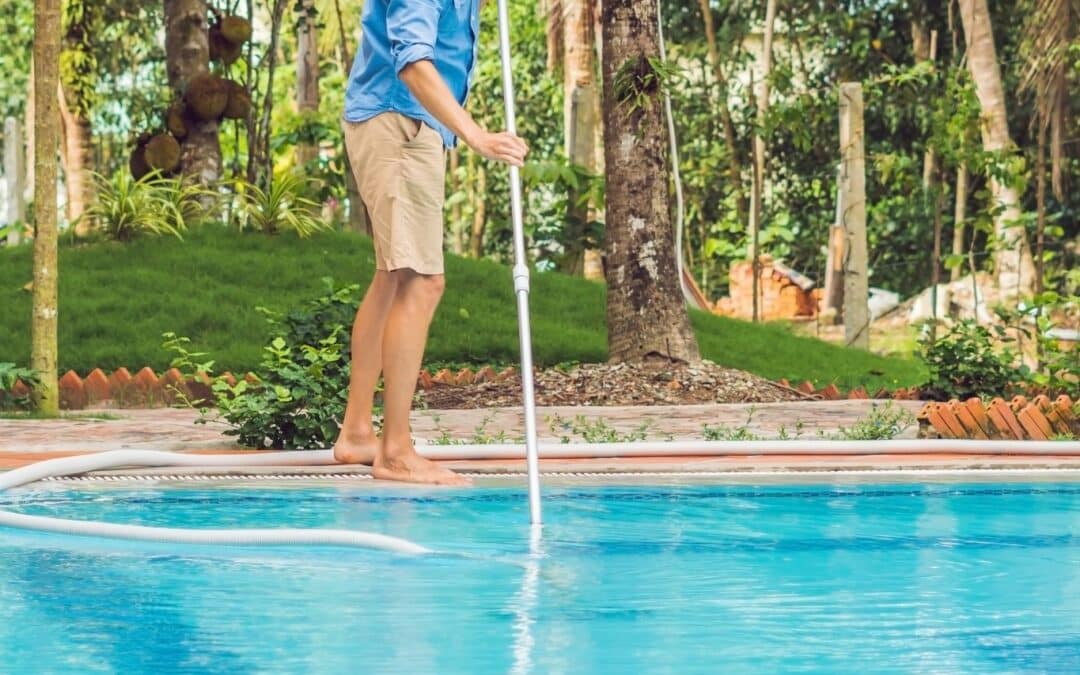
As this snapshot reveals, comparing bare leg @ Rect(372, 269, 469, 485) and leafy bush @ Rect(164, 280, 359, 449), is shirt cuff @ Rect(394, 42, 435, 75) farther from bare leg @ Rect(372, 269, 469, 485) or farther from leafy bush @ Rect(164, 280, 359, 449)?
leafy bush @ Rect(164, 280, 359, 449)

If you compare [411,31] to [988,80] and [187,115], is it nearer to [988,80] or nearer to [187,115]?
Result: [187,115]

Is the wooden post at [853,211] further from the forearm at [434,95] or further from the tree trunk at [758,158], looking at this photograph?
the forearm at [434,95]

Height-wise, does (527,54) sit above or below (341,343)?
above

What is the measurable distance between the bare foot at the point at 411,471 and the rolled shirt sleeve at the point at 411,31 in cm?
123

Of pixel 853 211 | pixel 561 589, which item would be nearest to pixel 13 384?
pixel 561 589

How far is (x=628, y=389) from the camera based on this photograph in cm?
884

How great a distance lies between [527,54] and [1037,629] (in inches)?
837

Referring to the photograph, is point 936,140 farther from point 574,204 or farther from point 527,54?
point 527,54

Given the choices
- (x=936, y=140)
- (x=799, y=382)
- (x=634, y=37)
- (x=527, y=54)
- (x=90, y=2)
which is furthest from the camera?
(x=527, y=54)

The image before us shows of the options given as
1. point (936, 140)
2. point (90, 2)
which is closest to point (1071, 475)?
point (936, 140)

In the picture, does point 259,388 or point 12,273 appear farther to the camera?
point 12,273

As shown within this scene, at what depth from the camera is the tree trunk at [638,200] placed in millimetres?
9156

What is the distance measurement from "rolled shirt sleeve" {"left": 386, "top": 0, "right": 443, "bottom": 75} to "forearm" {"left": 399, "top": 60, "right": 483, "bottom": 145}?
26 millimetres

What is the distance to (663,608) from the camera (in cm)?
330
